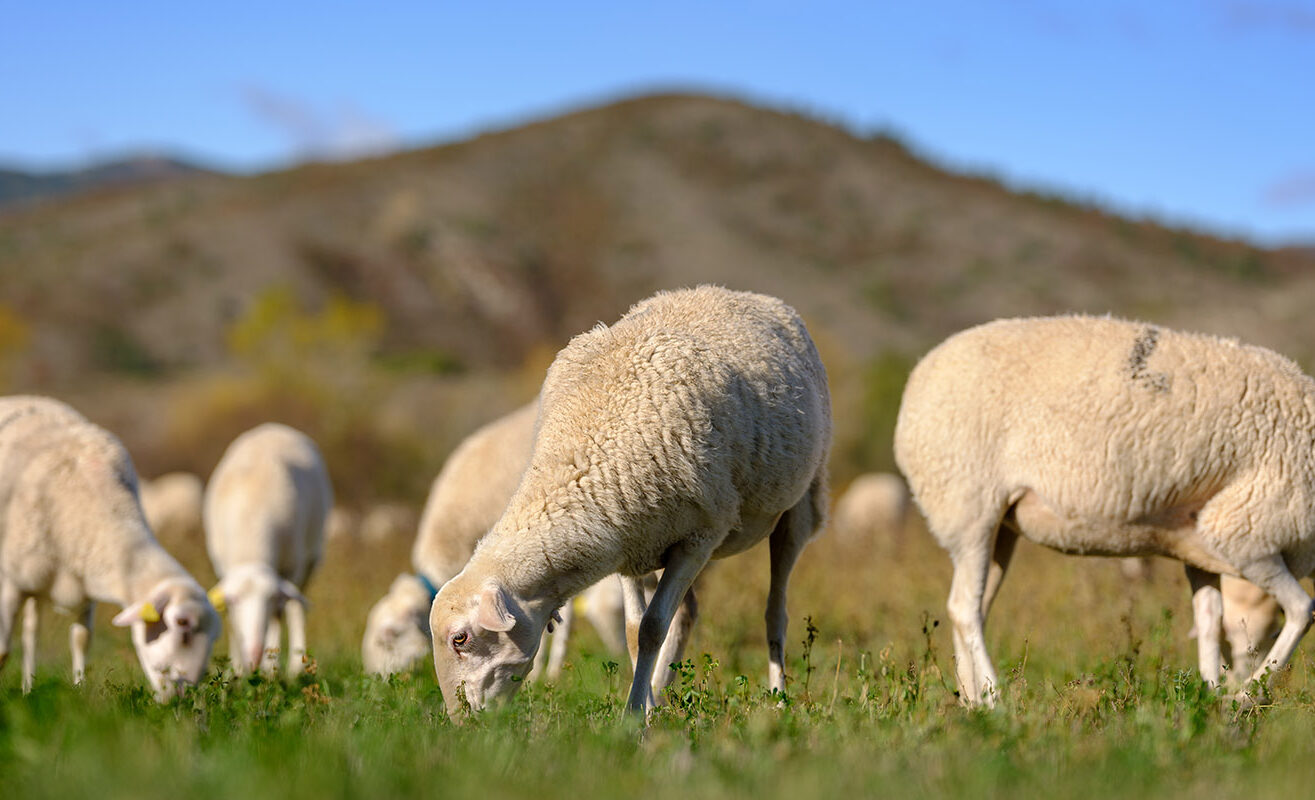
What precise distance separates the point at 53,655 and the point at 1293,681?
25.9 ft

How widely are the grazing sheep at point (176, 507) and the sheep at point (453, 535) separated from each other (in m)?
7.07

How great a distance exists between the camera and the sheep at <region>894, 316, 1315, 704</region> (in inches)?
217

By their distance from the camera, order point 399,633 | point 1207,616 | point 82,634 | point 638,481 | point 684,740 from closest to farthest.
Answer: point 684,740 < point 638,481 < point 1207,616 < point 82,634 < point 399,633

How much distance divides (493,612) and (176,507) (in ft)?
41.2

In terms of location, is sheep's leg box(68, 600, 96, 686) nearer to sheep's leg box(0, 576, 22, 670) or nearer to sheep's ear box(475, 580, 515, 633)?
sheep's leg box(0, 576, 22, 670)

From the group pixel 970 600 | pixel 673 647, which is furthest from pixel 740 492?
pixel 970 600

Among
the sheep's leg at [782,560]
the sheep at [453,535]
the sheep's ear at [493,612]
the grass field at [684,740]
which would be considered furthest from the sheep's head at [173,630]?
the sheep's leg at [782,560]

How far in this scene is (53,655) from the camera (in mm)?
8648

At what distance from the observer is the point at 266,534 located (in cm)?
850

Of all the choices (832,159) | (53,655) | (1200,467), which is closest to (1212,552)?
(1200,467)

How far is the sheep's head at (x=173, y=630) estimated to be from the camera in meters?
6.21

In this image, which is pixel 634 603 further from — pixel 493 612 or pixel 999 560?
pixel 999 560

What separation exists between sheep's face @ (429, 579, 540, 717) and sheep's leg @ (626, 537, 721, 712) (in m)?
0.49

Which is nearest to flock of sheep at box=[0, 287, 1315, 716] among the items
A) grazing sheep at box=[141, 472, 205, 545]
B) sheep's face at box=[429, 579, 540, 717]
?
sheep's face at box=[429, 579, 540, 717]
